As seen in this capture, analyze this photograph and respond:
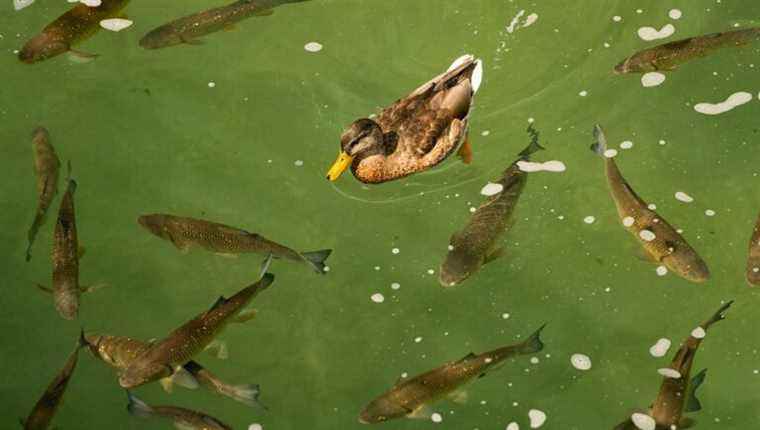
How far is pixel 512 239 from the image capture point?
2.87 meters

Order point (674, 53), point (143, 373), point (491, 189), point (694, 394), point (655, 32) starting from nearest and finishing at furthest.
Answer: point (143, 373)
point (694, 394)
point (491, 189)
point (674, 53)
point (655, 32)

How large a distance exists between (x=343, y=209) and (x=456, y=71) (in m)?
0.49

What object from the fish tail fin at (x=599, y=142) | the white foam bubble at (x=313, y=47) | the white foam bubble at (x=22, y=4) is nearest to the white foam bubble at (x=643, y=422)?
the fish tail fin at (x=599, y=142)

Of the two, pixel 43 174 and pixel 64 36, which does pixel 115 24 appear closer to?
pixel 64 36

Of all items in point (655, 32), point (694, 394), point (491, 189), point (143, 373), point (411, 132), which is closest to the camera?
point (143, 373)

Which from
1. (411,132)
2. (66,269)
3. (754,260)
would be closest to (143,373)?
(66,269)

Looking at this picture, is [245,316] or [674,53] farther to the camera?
[674,53]

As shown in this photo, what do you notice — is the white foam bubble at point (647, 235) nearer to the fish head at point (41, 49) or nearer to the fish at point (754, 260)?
the fish at point (754, 260)

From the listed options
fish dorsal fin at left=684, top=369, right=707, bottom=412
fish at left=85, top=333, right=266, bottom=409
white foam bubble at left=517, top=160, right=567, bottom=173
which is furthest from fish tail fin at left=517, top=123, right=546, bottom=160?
fish at left=85, top=333, right=266, bottom=409

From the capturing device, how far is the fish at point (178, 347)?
258cm

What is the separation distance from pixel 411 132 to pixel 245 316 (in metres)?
0.65

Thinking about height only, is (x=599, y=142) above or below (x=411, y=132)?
below

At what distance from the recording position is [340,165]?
279 centimetres

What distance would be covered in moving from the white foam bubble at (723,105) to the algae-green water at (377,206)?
0.7 inches
